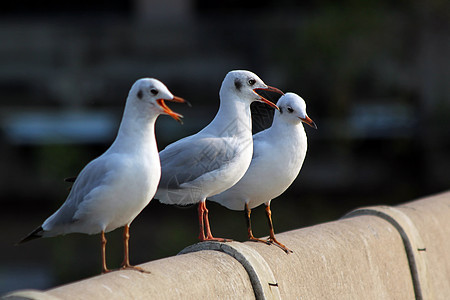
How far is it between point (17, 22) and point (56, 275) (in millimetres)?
5779

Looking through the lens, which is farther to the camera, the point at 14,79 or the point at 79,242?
the point at 14,79

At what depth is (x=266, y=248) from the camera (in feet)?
13.8

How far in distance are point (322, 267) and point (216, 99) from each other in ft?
38.7

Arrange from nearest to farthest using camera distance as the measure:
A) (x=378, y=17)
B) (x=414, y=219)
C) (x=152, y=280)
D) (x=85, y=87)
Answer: (x=152, y=280)
(x=414, y=219)
(x=378, y=17)
(x=85, y=87)

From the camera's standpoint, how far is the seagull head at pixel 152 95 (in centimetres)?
316

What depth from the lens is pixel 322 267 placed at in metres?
4.39

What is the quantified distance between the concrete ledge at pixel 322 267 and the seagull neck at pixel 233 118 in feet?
1.79

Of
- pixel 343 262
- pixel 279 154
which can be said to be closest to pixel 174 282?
pixel 279 154

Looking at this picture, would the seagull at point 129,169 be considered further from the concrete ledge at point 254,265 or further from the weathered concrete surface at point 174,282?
the concrete ledge at point 254,265

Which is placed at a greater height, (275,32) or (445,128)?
(275,32)

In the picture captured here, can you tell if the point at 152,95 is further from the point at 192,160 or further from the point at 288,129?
the point at 288,129

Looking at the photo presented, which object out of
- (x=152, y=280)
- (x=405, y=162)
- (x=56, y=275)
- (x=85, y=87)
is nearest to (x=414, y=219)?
(x=152, y=280)

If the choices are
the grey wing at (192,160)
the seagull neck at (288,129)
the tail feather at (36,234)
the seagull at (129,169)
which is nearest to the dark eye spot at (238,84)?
the grey wing at (192,160)

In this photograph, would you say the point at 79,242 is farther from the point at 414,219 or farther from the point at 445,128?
the point at 414,219
